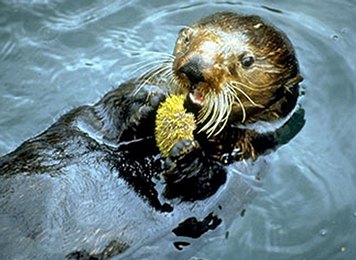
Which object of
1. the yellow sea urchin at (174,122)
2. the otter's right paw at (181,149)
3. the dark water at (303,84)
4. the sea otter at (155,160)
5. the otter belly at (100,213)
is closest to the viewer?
the otter belly at (100,213)

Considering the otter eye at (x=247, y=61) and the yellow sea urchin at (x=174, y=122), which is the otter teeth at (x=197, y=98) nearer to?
the yellow sea urchin at (x=174, y=122)

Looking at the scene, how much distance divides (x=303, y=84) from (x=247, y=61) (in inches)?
58.1

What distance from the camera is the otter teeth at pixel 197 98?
14.9 feet

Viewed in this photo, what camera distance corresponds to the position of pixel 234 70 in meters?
4.68

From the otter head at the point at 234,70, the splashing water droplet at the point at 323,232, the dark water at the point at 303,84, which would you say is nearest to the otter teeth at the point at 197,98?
the otter head at the point at 234,70

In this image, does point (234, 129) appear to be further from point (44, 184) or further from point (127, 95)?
point (44, 184)

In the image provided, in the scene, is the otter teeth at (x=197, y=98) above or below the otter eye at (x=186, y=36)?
below

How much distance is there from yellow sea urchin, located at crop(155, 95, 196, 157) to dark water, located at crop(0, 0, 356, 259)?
87cm

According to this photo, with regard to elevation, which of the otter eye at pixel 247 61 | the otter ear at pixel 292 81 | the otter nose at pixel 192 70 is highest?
the otter nose at pixel 192 70

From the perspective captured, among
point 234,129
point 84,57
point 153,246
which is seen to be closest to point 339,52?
point 234,129

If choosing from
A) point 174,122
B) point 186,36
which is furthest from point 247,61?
point 174,122

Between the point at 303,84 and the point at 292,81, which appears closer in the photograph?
the point at 292,81

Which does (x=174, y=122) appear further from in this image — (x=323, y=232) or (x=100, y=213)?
(x=323, y=232)

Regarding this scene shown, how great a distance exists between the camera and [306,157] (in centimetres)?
554
